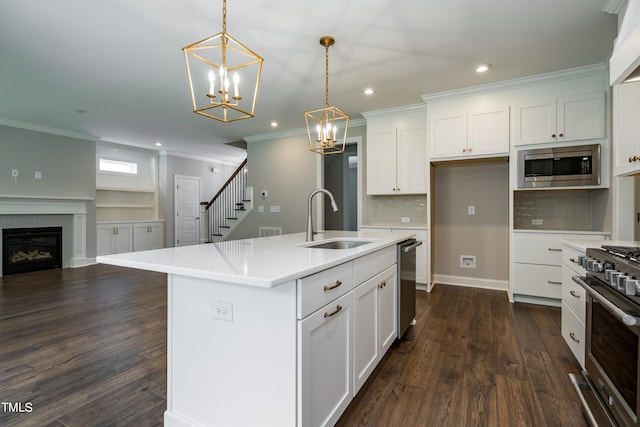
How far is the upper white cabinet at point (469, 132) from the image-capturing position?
3.75 metres

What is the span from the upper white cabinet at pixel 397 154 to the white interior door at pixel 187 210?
18.2ft

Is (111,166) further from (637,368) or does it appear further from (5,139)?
(637,368)

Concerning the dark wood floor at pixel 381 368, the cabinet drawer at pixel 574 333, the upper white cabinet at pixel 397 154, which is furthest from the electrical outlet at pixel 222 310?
the upper white cabinet at pixel 397 154

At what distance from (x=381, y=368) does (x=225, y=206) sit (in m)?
6.38

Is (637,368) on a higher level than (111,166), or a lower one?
Answer: lower

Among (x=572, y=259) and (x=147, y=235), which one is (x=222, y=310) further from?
(x=147, y=235)

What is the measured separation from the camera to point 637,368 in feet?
3.61

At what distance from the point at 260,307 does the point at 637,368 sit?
4.47ft

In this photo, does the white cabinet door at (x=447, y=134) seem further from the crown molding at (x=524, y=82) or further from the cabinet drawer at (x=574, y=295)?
the cabinet drawer at (x=574, y=295)

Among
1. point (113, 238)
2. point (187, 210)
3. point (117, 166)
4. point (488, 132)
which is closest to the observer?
point (488, 132)

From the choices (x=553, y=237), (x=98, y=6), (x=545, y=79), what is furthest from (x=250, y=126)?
(x=553, y=237)

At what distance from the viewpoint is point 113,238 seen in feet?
22.6

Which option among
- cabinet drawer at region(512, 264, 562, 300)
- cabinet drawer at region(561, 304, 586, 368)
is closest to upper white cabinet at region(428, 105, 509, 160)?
cabinet drawer at region(512, 264, 562, 300)

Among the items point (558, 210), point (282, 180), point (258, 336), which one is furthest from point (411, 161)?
point (258, 336)
